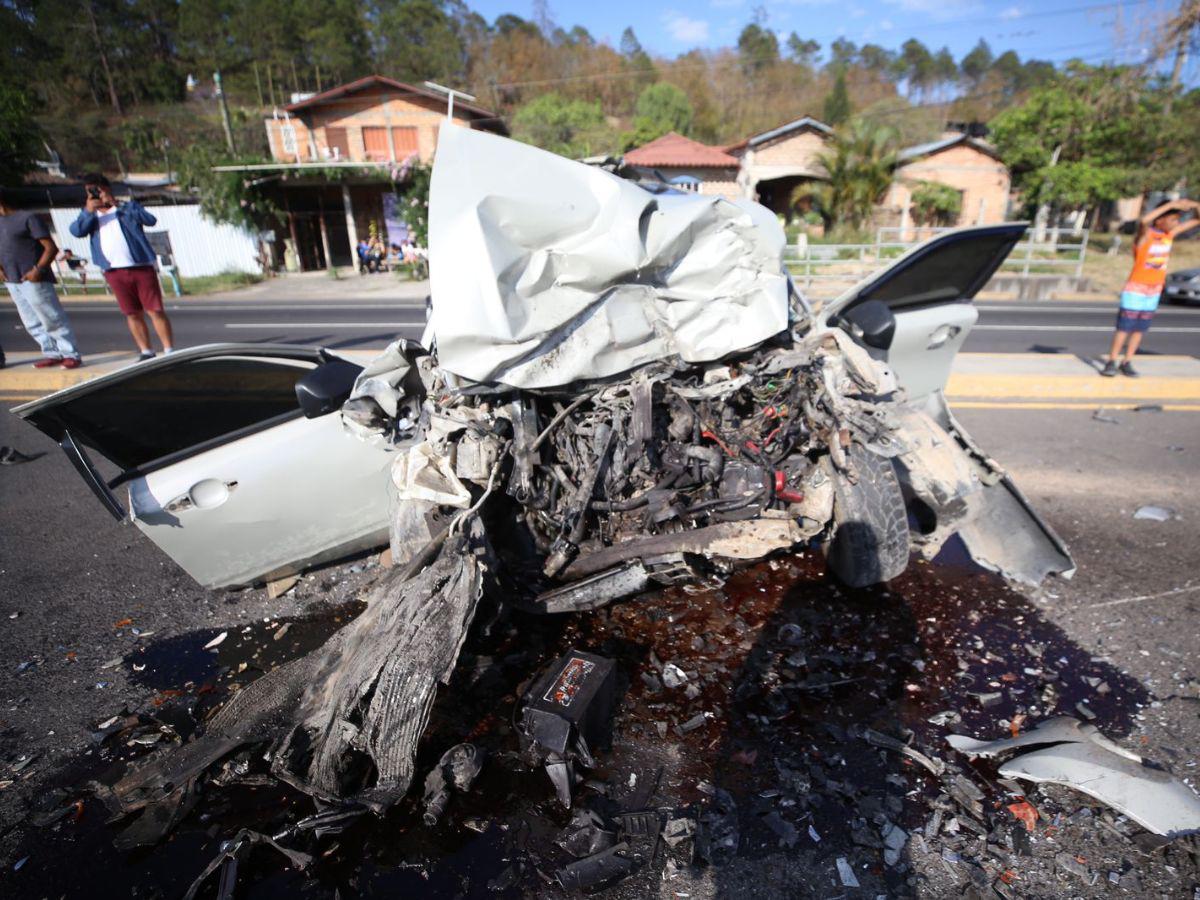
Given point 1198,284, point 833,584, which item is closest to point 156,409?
point 833,584

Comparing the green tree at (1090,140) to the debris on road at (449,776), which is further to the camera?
the green tree at (1090,140)

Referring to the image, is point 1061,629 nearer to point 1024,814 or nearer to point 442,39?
point 1024,814

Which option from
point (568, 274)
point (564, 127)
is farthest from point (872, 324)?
point (564, 127)

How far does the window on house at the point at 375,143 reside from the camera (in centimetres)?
2775

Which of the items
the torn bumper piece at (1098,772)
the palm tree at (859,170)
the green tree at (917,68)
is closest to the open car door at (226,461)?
the torn bumper piece at (1098,772)

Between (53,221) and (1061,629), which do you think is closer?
(1061,629)

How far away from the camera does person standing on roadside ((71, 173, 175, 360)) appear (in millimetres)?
6473

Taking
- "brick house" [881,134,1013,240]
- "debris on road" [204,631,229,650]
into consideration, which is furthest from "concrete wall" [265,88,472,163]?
"debris on road" [204,631,229,650]

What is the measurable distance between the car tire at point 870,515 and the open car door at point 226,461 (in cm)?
236

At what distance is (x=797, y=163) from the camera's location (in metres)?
30.3

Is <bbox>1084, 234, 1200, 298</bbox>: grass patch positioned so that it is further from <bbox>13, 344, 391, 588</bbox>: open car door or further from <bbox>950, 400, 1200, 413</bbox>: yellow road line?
<bbox>13, 344, 391, 588</bbox>: open car door

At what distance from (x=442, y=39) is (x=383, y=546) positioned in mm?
67252

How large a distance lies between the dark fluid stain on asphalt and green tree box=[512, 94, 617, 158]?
3118cm

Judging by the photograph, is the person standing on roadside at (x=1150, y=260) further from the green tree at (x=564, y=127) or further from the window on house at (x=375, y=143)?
the window on house at (x=375, y=143)
